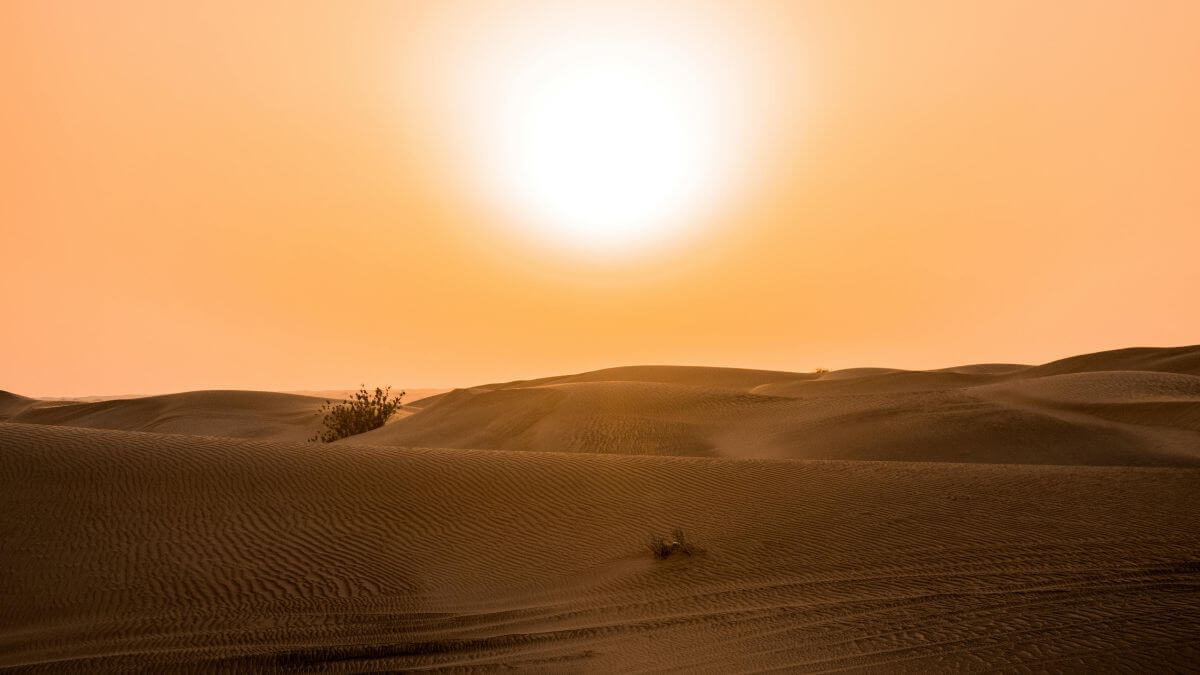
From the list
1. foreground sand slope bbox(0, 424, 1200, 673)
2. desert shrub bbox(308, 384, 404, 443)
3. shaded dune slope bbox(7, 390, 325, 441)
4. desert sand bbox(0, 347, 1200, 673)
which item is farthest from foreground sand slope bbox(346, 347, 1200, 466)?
shaded dune slope bbox(7, 390, 325, 441)

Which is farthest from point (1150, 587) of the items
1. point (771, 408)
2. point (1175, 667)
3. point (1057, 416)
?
point (771, 408)

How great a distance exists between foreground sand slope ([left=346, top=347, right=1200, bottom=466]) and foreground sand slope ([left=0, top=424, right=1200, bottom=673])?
11.8 feet

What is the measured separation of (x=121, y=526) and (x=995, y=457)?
10508 mm

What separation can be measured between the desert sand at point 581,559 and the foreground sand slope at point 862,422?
0.25 meters

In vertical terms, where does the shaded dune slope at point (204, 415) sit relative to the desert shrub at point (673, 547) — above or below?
above

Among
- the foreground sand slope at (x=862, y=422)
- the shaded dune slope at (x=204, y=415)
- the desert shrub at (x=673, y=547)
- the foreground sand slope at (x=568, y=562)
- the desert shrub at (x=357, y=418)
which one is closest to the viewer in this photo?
the foreground sand slope at (x=568, y=562)

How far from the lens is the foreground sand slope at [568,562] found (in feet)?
13.6

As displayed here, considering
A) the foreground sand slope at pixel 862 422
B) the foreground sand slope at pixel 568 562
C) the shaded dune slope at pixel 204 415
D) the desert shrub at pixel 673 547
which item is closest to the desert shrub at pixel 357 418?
the shaded dune slope at pixel 204 415

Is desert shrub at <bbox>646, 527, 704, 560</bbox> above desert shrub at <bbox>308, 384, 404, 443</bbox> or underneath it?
underneath

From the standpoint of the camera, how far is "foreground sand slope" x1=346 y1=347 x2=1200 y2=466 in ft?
39.3

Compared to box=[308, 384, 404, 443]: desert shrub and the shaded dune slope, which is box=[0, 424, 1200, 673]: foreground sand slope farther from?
the shaded dune slope

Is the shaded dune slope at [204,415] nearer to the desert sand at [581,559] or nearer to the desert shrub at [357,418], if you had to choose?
the desert shrub at [357,418]

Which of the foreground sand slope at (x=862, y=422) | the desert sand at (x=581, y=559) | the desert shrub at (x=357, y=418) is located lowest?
the desert sand at (x=581, y=559)

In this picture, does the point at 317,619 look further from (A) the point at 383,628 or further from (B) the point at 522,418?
(B) the point at 522,418
